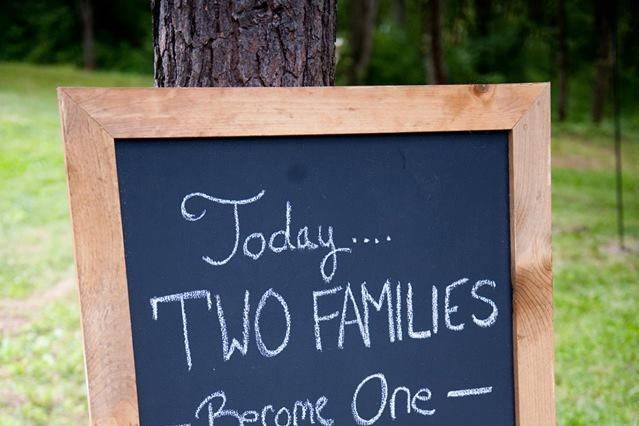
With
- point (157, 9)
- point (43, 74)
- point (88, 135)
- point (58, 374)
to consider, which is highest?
point (43, 74)

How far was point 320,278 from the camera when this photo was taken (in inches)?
65.7

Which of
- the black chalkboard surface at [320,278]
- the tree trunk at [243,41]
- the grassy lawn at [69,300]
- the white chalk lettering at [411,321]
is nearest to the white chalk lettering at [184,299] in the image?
the black chalkboard surface at [320,278]

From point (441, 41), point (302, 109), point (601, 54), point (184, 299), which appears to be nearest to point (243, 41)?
point (302, 109)

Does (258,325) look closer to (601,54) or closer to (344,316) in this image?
(344,316)

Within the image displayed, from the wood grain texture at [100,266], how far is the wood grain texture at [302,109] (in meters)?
0.05

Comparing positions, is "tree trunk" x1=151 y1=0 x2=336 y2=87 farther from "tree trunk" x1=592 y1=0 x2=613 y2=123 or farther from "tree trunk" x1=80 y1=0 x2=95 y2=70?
"tree trunk" x1=80 y1=0 x2=95 y2=70

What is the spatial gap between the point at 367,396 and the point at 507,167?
608 millimetres

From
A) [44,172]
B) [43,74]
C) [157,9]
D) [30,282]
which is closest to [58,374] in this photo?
[30,282]

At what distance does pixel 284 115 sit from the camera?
1585mm

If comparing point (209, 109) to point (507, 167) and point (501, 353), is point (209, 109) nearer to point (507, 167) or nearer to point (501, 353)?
point (507, 167)

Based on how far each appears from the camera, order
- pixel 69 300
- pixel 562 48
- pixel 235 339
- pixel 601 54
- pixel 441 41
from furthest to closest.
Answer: pixel 601 54 < pixel 562 48 < pixel 441 41 < pixel 69 300 < pixel 235 339

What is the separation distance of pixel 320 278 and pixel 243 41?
62 cm

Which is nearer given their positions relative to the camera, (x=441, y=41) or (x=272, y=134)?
(x=272, y=134)

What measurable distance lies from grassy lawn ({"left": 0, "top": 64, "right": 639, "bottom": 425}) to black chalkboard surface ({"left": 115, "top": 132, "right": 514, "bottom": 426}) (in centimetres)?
204
